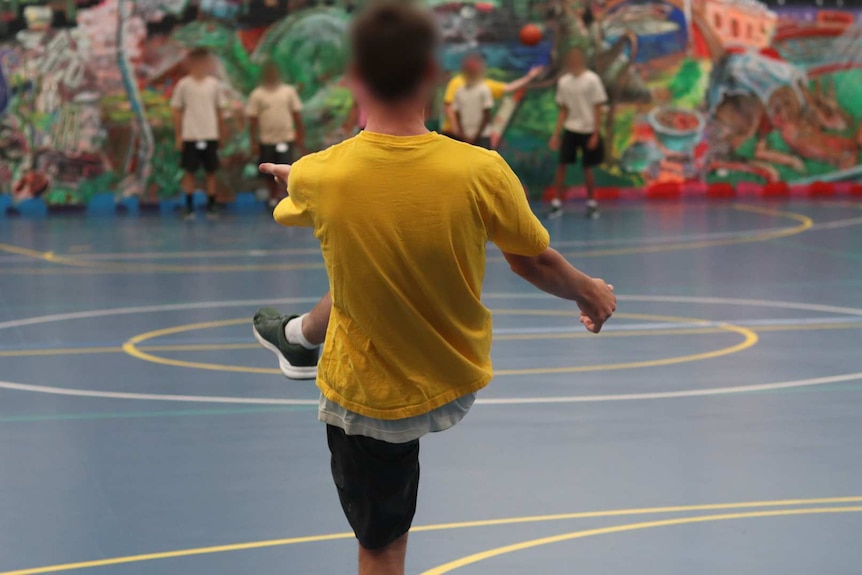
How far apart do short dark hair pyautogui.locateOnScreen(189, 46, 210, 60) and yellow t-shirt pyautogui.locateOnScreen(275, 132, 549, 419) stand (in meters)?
14.7

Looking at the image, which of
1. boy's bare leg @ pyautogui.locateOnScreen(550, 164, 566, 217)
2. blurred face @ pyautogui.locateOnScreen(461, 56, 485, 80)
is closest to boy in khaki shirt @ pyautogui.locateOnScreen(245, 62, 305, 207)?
blurred face @ pyautogui.locateOnScreen(461, 56, 485, 80)

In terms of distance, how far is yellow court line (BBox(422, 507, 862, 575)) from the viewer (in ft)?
14.4

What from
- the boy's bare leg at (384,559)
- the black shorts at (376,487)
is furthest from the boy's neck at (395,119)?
the boy's bare leg at (384,559)

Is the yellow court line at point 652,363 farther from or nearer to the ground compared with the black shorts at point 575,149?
farther from the ground

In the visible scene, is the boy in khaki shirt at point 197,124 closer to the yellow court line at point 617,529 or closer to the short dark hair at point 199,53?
the short dark hair at point 199,53

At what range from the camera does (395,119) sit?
9.43 ft

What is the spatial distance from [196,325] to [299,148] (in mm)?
8957

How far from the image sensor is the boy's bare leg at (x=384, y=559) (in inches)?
121

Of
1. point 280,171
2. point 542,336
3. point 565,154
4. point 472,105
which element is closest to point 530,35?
point 472,105

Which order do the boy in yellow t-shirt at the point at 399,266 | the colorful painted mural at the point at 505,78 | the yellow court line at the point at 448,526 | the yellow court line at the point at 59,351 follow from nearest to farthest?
the boy in yellow t-shirt at the point at 399,266
the yellow court line at the point at 448,526
the yellow court line at the point at 59,351
the colorful painted mural at the point at 505,78

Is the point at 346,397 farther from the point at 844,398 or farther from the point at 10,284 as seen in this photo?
the point at 10,284

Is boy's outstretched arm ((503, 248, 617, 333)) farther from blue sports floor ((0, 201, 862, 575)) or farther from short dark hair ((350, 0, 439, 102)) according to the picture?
blue sports floor ((0, 201, 862, 575))

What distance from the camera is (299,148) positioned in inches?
707

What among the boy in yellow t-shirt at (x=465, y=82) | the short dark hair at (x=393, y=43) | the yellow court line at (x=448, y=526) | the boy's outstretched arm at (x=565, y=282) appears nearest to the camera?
the short dark hair at (x=393, y=43)
